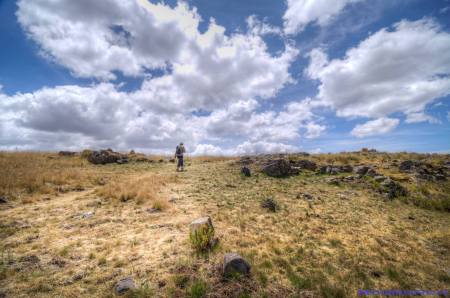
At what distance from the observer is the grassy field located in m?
5.65

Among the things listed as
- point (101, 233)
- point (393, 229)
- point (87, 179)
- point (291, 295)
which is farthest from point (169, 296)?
point (87, 179)

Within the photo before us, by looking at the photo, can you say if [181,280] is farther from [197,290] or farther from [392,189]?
[392,189]

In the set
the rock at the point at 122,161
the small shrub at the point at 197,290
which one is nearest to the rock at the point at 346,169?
the small shrub at the point at 197,290

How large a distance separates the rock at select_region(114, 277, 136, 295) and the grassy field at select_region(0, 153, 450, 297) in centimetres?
18

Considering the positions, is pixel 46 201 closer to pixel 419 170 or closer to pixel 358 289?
pixel 358 289

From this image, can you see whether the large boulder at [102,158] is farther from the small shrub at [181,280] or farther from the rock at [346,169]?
the rock at [346,169]

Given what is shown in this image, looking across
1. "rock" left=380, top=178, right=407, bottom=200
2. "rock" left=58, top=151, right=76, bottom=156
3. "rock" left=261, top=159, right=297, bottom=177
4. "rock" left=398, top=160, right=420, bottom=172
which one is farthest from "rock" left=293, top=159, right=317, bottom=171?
"rock" left=58, top=151, right=76, bottom=156

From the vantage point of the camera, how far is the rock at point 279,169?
21.0 metres

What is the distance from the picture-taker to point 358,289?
5.83 m

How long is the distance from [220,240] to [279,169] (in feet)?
47.2

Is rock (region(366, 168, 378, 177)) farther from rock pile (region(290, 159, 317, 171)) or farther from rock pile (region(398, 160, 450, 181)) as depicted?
rock pile (region(290, 159, 317, 171))

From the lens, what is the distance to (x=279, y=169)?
21.1 metres

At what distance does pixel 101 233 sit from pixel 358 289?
9.05 metres

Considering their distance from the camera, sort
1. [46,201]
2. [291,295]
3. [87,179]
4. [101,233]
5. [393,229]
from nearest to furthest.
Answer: [291,295]
[101,233]
[393,229]
[46,201]
[87,179]
